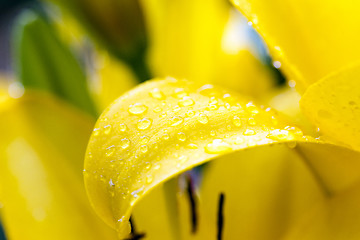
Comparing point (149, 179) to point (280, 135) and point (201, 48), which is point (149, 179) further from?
point (201, 48)

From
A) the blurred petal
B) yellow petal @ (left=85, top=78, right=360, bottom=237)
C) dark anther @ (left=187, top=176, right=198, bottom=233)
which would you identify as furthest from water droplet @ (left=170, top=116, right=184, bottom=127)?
the blurred petal

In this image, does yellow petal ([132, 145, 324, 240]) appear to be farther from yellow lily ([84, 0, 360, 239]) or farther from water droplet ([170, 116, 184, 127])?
water droplet ([170, 116, 184, 127])

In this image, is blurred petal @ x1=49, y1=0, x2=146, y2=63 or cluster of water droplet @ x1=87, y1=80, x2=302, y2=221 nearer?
cluster of water droplet @ x1=87, y1=80, x2=302, y2=221

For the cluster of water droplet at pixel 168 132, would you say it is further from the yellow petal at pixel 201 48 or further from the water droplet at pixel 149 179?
the yellow petal at pixel 201 48

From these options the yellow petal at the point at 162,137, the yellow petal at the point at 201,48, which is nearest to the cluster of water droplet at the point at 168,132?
the yellow petal at the point at 162,137

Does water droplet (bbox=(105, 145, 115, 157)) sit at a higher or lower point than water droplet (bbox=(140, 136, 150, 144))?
lower

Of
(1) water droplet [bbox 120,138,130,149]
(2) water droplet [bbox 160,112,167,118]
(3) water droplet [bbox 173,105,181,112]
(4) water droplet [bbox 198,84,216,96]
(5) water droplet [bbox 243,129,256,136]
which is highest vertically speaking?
(4) water droplet [bbox 198,84,216,96]

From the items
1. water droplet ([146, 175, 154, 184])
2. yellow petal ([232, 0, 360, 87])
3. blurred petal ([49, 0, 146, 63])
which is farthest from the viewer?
blurred petal ([49, 0, 146, 63])

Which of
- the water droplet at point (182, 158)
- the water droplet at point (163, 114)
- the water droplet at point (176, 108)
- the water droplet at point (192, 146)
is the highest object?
the water droplet at point (176, 108)

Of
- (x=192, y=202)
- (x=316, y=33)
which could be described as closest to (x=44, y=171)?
(x=192, y=202)
